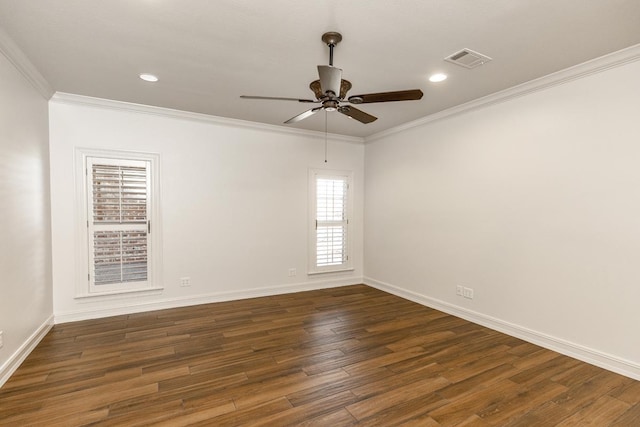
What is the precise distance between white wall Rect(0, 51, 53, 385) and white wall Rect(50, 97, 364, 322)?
206mm

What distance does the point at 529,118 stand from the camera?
332 cm

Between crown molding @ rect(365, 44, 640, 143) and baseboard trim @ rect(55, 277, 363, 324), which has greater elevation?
crown molding @ rect(365, 44, 640, 143)

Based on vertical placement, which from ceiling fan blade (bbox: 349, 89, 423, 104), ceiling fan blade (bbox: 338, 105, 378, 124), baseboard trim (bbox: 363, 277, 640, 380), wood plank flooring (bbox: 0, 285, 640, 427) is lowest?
wood plank flooring (bbox: 0, 285, 640, 427)

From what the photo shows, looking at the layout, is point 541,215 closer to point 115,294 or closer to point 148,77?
point 148,77

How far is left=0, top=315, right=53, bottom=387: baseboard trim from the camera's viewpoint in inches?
98.1

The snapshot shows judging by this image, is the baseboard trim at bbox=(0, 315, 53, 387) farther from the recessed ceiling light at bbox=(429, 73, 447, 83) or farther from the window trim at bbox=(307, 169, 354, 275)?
the recessed ceiling light at bbox=(429, 73, 447, 83)

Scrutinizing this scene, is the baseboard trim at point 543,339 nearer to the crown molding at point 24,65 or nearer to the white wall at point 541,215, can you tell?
the white wall at point 541,215

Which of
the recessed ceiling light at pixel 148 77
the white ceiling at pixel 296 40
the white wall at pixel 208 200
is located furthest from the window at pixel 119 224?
the recessed ceiling light at pixel 148 77

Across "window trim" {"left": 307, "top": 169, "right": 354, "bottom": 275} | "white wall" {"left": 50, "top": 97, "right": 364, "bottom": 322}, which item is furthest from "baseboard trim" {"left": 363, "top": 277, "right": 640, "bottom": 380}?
"white wall" {"left": 50, "top": 97, "right": 364, "bottom": 322}

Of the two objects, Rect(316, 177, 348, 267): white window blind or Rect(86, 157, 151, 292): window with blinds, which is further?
Rect(316, 177, 348, 267): white window blind

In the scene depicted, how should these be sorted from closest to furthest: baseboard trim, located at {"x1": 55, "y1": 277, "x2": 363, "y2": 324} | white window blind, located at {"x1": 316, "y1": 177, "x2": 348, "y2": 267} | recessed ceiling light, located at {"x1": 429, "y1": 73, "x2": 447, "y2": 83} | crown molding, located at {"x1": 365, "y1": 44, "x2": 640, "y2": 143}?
crown molding, located at {"x1": 365, "y1": 44, "x2": 640, "y2": 143} < recessed ceiling light, located at {"x1": 429, "y1": 73, "x2": 447, "y2": 83} < baseboard trim, located at {"x1": 55, "y1": 277, "x2": 363, "y2": 324} < white window blind, located at {"x1": 316, "y1": 177, "x2": 348, "y2": 267}

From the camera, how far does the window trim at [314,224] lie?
5.33 meters

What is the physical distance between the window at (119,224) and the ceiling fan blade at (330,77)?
2.94 m

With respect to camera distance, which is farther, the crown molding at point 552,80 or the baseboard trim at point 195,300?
the baseboard trim at point 195,300
